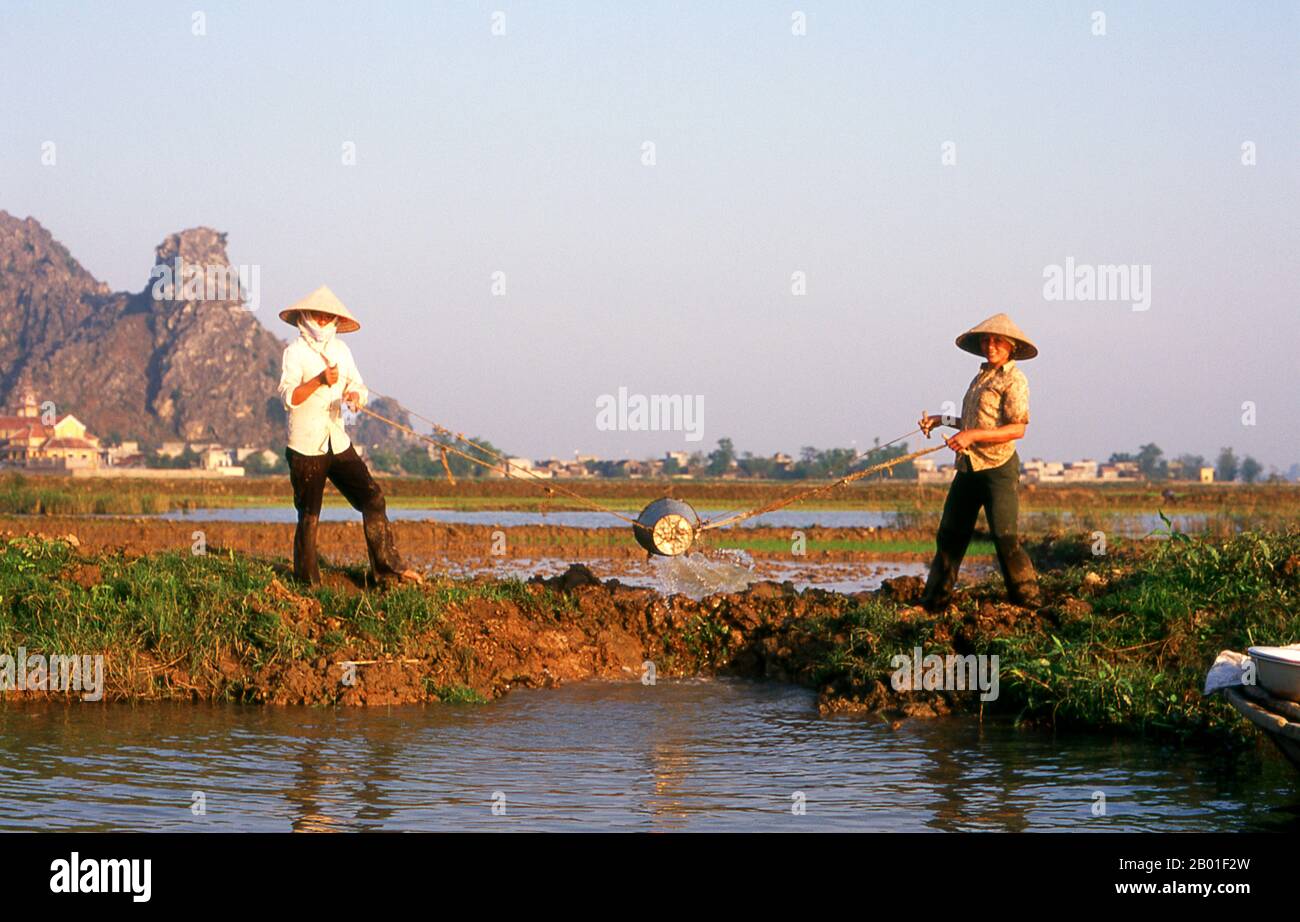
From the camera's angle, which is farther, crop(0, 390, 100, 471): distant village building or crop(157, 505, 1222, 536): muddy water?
crop(0, 390, 100, 471): distant village building

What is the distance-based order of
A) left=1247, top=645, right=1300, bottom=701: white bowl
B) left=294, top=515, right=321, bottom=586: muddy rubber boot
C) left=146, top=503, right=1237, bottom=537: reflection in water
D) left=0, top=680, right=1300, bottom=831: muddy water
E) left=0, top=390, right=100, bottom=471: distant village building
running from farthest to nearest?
left=0, top=390, right=100, bottom=471: distant village building → left=146, top=503, right=1237, bottom=537: reflection in water → left=294, top=515, right=321, bottom=586: muddy rubber boot → left=0, top=680, right=1300, bottom=831: muddy water → left=1247, top=645, right=1300, bottom=701: white bowl

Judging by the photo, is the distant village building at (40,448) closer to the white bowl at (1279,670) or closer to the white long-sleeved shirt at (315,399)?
the white long-sleeved shirt at (315,399)

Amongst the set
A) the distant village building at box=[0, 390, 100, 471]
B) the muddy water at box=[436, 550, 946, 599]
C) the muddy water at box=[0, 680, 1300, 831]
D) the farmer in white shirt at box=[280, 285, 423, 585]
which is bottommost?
the muddy water at box=[0, 680, 1300, 831]

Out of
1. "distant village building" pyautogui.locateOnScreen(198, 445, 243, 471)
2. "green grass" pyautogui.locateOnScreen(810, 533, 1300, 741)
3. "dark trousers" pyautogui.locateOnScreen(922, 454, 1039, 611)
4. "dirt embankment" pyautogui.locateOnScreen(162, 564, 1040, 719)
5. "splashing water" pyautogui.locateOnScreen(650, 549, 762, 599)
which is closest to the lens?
"green grass" pyautogui.locateOnScreen(810, 533, 1300, 741)

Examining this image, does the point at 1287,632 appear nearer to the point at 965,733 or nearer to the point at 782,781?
the point at 965,733

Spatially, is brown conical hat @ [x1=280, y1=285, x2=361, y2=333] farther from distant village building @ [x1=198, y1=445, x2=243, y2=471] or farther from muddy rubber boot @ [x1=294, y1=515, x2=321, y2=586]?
distant village building @ [x1=198, y1=445, x2=243, y2=471]

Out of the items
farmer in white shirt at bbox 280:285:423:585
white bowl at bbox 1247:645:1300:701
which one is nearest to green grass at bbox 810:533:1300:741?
white bowl at bbox 1247:645:1300:701

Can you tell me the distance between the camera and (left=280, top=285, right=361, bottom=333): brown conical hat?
9.26m

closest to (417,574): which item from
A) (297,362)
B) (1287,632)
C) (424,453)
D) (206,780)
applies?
Answer: (297,362)

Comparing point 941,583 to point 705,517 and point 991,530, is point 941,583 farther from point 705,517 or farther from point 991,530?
point 705,517

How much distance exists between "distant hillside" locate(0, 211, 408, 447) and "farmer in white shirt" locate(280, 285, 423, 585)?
14988 centimetres

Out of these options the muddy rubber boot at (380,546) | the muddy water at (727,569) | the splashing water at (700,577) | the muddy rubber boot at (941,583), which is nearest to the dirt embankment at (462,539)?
the muddy water at (727,569)
